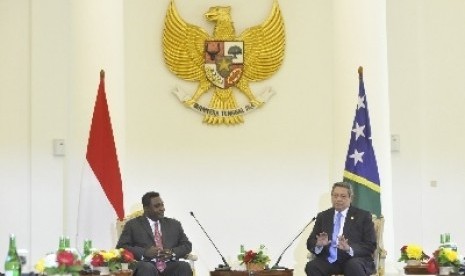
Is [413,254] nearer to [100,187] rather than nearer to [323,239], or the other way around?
[323,239]

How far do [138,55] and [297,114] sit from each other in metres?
1.90

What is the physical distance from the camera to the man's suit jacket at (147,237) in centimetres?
1023

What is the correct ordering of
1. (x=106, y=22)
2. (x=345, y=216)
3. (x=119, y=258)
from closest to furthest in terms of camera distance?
(x=119, y=258) < (x=345, y=216) < (x=106, y=22)

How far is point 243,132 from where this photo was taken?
12570mm

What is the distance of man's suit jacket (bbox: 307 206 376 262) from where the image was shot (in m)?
9.85

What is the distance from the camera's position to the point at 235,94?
12.6m

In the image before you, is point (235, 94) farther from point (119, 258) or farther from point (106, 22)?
point (119, 258)

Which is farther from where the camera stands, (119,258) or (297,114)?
(297,114)

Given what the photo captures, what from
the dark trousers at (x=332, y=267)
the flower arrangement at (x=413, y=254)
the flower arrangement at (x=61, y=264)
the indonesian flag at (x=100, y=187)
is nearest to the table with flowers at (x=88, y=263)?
the flower arrangement at (x=61, y=264)

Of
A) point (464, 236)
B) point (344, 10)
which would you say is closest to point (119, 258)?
point (344, 10)

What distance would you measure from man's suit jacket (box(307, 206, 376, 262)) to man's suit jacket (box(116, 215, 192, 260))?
1.22 m

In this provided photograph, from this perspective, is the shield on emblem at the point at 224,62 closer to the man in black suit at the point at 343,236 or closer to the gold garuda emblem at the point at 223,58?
the gold garuda emblem at the point at 223,58

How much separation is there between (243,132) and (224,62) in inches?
32.3

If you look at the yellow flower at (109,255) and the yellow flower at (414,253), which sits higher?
the yellow flower at (109,255)
